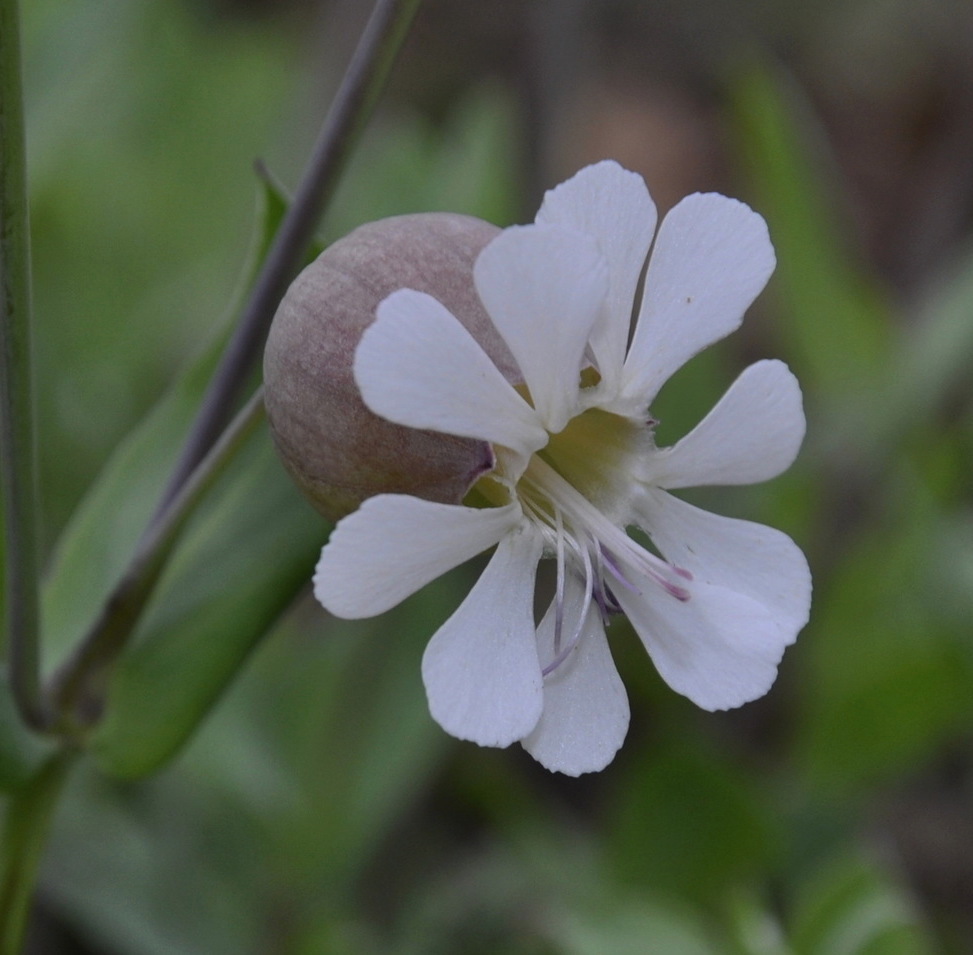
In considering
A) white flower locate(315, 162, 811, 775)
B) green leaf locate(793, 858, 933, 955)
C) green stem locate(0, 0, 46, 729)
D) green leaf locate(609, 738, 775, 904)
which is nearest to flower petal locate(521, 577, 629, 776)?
white flower locate(315, 162, 811, 775)

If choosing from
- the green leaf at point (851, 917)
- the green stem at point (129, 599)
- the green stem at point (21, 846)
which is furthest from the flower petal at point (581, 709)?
the green leaf at point (851, 917)

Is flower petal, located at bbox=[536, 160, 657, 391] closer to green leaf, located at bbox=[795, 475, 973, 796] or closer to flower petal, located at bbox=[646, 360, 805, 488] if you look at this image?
flower petal, located at bbox=[646, 360, 805, 488]

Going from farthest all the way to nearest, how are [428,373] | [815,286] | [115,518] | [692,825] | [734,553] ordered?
1. [815,286]
2. [692,825]
3. [115,518]
4. [734,553]
5. [428,373]

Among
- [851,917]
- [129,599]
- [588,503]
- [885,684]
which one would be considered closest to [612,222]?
[588,503]

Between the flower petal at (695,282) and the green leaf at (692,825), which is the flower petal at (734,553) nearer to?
the flower petal at (695,282)

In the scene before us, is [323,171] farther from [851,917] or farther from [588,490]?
[851,917]

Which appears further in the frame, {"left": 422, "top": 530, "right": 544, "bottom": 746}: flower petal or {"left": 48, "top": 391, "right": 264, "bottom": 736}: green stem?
{"left": 48, "top": 391, "right": 264, "bottom": 736}: green stem
